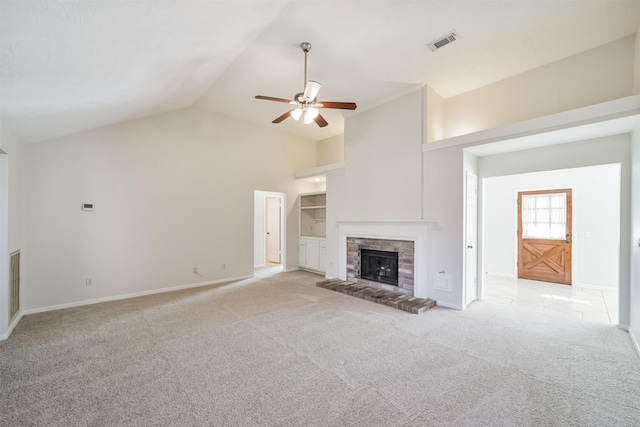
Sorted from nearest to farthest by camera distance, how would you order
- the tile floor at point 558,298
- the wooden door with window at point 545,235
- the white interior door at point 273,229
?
the tile floor at point 558,298 < the wooden door with window at point 545,235 < the white interior door at point 273,229

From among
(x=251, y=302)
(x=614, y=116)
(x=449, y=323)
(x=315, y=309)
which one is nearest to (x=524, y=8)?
(x=614, y=116)

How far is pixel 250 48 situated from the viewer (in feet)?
11.7

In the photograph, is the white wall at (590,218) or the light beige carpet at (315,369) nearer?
the light beige carpet at (315,369)

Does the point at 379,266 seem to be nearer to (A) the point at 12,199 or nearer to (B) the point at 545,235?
(B) the point at 545,235

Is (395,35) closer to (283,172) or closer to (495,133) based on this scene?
(495,133)

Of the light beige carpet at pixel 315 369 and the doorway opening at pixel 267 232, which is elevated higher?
the doorway opening at pixel 267 232

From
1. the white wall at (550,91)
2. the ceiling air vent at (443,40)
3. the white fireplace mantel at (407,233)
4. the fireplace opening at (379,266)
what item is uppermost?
the ceiling air vent at (443,40)

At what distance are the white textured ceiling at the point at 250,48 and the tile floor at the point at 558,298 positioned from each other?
360 cm

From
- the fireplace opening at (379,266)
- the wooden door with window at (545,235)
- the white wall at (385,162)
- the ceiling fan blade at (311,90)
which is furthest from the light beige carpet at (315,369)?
the ceiling fan blade at (311,90)

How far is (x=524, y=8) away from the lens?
2.86 meters

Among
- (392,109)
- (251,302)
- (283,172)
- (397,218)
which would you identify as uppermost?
(392,109)

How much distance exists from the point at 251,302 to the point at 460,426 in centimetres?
331

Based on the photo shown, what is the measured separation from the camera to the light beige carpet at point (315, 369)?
6.19ft

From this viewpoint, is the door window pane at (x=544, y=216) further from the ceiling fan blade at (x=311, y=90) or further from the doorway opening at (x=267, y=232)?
the doorway opening at (x=267, y=232)
